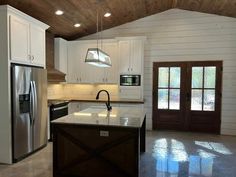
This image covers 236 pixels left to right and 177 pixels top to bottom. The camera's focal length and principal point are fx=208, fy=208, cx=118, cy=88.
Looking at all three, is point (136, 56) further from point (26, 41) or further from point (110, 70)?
point (26, 41)

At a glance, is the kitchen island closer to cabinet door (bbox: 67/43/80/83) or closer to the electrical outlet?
the electrical outlet

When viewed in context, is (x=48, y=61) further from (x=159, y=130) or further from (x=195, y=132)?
(x=195, y=132)

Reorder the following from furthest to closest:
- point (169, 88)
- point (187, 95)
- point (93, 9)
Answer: point (169, 88) → point (187, 95) → point (93, 9)

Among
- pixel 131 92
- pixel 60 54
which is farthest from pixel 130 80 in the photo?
pixel 60 54

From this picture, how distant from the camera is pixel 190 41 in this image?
19.2 ft

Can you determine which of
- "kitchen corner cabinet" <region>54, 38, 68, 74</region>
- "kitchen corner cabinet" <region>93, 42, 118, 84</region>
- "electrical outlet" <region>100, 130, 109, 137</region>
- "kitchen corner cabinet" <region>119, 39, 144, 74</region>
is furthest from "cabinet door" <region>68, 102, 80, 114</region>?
"electrical outlet" <region>100, 130, 109, 137</region>

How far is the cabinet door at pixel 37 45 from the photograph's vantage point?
4.06 metres

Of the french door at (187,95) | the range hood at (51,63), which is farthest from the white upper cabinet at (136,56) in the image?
the range hood at (51,63)

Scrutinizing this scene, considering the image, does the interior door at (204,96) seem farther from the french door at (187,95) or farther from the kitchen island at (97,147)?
the kitchen island at (97,147)

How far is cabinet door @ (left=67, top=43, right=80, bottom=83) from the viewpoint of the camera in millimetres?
6238

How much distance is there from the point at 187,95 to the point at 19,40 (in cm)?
443

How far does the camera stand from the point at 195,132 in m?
5.88

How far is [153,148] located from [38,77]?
9.24ft

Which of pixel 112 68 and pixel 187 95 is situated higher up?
pixel 112 68
